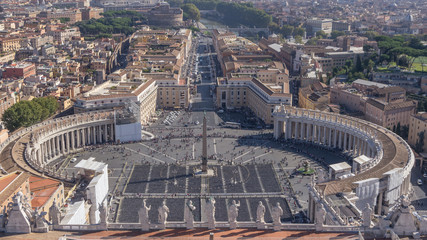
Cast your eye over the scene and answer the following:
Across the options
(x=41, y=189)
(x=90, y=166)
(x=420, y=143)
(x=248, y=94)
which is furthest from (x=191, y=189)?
(x=248, y=94)

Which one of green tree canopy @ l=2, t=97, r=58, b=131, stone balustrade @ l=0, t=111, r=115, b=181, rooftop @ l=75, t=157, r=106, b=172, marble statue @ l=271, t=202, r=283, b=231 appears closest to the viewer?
marble statue @ l=271, t=202, r=283, b=231

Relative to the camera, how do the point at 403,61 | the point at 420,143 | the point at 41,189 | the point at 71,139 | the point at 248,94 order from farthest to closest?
the point at 403,61 < the point at 248,94 < the point at 71,139 < the point at 420,143 < the point at 41,189

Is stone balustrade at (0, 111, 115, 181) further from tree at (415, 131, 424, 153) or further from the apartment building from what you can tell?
tree at (415, 131, 424, 153)

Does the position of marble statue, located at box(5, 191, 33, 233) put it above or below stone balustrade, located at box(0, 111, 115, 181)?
above

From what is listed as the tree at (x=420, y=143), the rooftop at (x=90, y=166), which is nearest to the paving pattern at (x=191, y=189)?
the rooftop at (x=90, y=166)

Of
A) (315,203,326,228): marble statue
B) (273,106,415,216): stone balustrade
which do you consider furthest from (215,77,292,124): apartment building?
(315,203,326,228): marble statue

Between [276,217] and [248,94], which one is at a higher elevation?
[276,217]

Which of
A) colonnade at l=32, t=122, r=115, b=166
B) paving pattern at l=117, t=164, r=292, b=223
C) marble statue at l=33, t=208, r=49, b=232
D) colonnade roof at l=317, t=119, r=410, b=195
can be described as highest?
marble statue at l=33, t=208, r=49, b=232

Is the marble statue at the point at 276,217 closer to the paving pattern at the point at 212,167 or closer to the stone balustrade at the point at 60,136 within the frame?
the paving pattern at the point at 212,167

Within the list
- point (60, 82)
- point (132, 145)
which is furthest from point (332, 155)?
point (60, 82)

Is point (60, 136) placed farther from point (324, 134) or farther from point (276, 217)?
point (276, 217)

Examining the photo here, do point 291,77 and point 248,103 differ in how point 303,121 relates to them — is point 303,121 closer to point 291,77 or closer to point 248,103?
point 248,103
